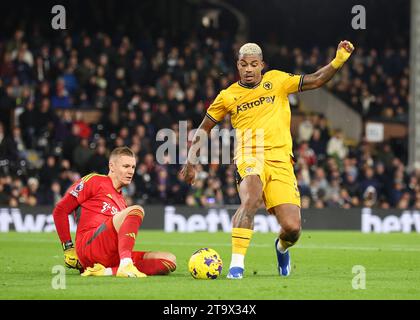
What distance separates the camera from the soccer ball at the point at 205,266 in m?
10.9

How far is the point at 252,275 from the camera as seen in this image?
1155 centimetres

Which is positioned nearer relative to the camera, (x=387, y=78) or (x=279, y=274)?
(x=279, y=274)

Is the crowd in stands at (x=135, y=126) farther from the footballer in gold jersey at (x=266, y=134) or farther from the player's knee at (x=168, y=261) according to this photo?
the footballer in gold jersey at (x=266, y=134)

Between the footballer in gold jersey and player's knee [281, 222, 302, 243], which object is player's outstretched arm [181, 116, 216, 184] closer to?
the footballer in gold jersey

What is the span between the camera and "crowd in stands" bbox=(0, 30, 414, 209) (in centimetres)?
2397

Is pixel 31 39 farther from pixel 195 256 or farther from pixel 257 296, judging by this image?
pixel 257 296

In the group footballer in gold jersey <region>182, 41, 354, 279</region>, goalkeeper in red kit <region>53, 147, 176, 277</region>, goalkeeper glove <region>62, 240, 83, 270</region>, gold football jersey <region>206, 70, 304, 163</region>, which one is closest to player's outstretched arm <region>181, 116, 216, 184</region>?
footballer in gold jersey <region>182, 41, 354, 279</region>

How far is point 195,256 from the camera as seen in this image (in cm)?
1101

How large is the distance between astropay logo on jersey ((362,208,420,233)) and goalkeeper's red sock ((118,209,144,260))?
14440mm

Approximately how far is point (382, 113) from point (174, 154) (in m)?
7.72

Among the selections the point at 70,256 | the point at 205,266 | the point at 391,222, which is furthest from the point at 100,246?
the point at 391,222

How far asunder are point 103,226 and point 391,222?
14646mm

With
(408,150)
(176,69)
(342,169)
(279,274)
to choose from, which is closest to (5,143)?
(176,69)

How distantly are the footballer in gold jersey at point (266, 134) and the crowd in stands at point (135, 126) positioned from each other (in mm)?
12000
